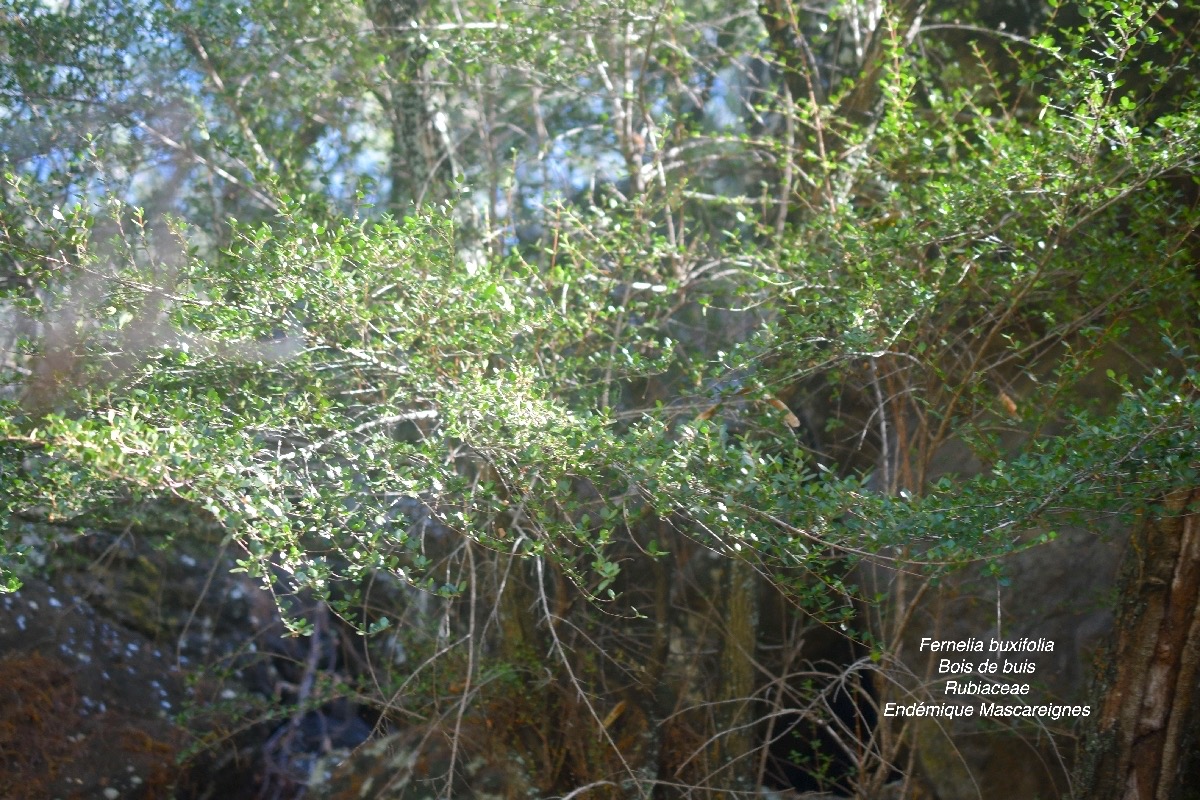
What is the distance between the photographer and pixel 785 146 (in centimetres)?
450

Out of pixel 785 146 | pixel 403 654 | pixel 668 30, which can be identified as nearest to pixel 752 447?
pixel 785 146

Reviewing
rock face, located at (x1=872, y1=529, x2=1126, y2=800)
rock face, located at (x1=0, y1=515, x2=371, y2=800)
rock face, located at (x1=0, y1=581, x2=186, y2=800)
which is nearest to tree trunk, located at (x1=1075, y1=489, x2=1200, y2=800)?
rock face, located at (x1=872, y1=529, x2=1126, y2=800)

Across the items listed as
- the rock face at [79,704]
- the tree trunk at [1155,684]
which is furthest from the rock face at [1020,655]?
the rock face at [79,704]

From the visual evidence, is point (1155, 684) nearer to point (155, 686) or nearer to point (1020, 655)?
point (1020, 655)

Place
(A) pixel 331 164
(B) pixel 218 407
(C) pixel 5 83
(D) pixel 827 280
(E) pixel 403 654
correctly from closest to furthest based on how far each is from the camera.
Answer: (B) pixel 218 407, (D) pixel 827 280, (C) pixel 5 83, (E) pixel 403 654, (A) pixel 331 164

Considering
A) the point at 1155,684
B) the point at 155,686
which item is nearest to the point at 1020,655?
the point at 1155,684

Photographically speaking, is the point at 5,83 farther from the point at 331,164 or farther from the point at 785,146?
the point at 785,146

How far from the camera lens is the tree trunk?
3344 millimetres

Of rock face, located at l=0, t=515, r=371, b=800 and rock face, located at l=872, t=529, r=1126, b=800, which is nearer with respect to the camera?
rock face, located at l=872, t=529, r=1126, b=800

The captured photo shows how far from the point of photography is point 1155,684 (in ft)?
11.1

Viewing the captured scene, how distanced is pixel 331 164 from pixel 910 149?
10.5ft

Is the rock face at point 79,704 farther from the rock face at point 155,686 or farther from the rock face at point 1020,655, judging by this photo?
the rock face at point 1020,655

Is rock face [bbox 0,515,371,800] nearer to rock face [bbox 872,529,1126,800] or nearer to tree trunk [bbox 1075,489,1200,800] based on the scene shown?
rock face [bbox 872,529,1126,800]

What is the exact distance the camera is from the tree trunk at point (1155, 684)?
11.0ft
